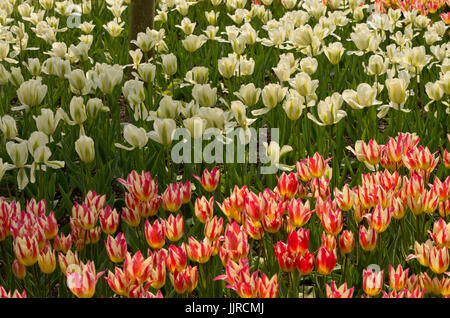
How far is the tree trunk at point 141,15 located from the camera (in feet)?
16.0

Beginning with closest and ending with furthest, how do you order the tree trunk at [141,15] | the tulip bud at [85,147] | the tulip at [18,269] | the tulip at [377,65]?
1. the tulip at [18,269]
2. the tulip bud at [85,147]
3. the tulip at [377,65]
4. the tree trunk at [141,15]

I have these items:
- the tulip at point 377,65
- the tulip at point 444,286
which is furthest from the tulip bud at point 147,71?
the tulip at point 444,286

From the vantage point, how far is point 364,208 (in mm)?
2301

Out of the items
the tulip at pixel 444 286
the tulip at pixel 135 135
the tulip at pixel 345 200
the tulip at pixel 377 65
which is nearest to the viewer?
the tulip at pixel 444 286

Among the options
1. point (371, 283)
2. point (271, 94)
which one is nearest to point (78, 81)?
point (271, 94)

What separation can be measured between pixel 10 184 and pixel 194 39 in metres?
1.61

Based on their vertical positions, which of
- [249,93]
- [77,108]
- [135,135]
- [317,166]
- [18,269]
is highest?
[249,93]

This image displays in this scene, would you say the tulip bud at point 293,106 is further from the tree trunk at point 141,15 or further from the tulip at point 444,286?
the tree trunk at point 141,15

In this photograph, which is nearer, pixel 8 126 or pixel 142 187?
→ pixel 142 187

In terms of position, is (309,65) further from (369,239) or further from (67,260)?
(67,260)

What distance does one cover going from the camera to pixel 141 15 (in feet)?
16.1
